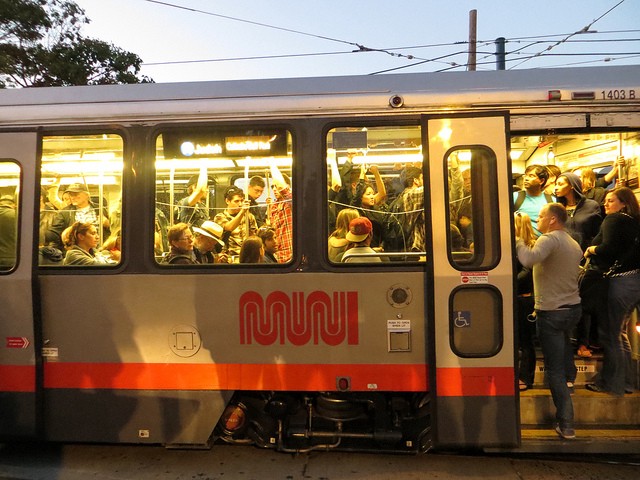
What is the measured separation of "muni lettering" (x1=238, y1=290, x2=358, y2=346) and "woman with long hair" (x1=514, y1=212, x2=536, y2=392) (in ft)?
4.97

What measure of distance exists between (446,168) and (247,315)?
1879mm

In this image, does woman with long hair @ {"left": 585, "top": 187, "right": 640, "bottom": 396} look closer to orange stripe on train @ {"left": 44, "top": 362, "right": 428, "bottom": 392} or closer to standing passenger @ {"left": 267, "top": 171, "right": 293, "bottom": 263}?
orange stripe on train @ {"left": 44, "top": 362, "right": 428, "bottom": 392}

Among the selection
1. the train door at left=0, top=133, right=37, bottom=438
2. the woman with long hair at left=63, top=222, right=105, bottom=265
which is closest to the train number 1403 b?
the woman with long hair at left=63, top=222, right=105, bottom=265

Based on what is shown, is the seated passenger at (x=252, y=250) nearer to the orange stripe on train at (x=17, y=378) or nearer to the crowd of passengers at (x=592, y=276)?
the orange stripe on train at (x=17, y=378)

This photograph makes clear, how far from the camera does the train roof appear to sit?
4.02 meters

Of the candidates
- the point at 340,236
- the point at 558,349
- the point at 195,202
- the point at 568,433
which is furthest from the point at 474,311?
the point at 195,202

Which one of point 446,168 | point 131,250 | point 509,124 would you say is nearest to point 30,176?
point 131,250

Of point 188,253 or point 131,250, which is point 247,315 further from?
point 131,250

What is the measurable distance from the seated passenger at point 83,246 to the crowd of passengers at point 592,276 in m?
3.38

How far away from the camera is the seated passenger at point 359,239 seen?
402cm

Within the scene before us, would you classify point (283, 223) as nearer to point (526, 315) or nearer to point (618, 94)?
point (526, 315)

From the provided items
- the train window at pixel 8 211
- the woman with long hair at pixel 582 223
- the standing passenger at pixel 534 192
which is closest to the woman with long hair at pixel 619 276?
the woman with long hair at pixel 582 223

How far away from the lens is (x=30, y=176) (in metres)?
4.18

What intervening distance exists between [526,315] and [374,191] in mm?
1978
